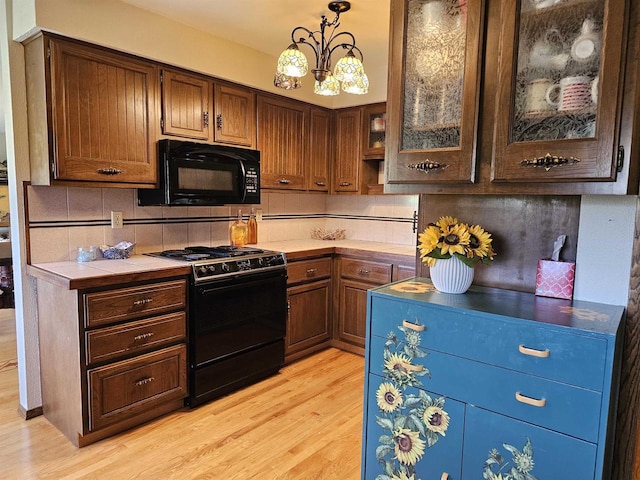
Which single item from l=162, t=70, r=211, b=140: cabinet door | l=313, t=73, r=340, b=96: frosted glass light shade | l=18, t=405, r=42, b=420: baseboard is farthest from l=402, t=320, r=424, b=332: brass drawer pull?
l=18, t=405, r=42, b=420: baseboard

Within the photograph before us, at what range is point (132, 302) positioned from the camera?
2260 mm

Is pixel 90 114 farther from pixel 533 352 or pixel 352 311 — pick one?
pixel 533 352

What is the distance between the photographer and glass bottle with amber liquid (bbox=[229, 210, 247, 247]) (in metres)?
3.41

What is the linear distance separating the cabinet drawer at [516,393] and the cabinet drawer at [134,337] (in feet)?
4.95

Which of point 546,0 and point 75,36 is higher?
point 75,36

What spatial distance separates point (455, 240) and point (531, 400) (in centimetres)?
59

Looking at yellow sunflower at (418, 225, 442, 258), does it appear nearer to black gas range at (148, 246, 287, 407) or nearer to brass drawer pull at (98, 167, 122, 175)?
black gas range at (148, 246, 287, 407)

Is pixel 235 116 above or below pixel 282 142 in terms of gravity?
above

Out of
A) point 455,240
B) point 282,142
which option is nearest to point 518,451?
point 455,240

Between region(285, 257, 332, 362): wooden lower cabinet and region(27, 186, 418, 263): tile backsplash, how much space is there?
2.01 feet

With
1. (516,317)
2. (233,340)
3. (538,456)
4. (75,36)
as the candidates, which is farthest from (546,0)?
(233,340)

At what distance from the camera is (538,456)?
4.22ft

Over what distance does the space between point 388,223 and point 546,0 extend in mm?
2648

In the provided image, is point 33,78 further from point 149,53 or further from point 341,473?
point 341,473
